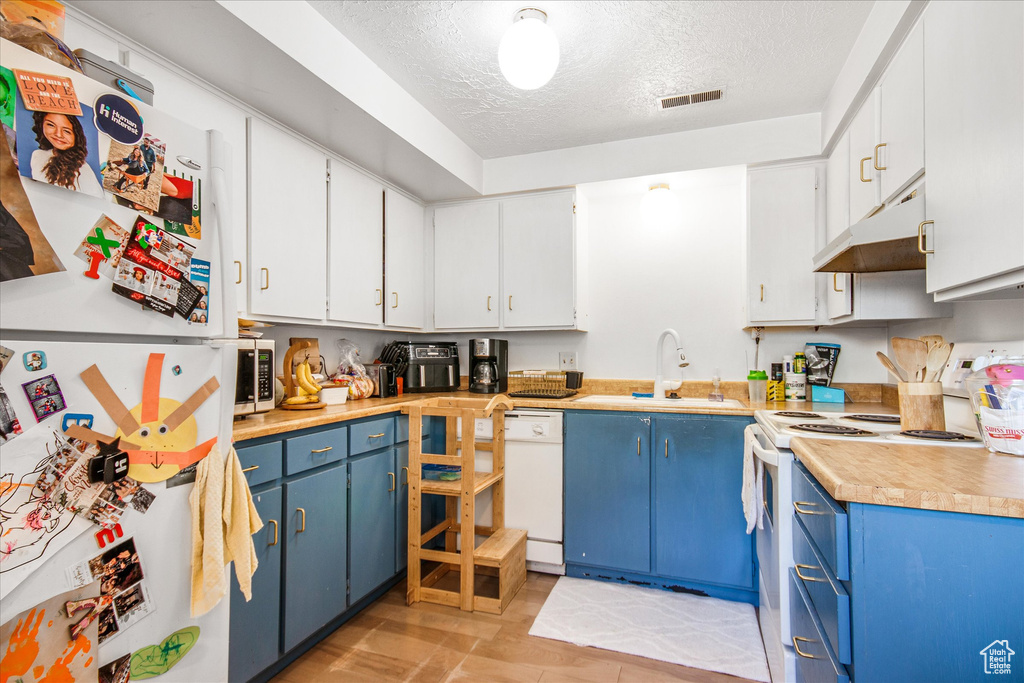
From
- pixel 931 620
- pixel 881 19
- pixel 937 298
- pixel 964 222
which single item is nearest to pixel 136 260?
pixel 931 620

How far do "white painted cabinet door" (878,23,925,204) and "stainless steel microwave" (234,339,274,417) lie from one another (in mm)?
2458

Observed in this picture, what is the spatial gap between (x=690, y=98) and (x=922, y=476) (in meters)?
2.14

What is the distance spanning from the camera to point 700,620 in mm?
2332

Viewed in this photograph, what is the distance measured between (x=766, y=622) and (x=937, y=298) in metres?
1.43

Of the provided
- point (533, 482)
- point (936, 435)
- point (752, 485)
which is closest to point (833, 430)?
point (936, 435)

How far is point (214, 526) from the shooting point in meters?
1.23

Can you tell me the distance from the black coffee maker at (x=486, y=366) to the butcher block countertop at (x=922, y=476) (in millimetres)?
2032

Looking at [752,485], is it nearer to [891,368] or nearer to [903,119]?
[891,368]

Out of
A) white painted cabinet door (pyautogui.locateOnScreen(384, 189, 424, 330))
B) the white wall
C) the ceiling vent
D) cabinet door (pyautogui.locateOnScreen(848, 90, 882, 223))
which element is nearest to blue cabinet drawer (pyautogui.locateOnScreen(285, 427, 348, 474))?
the white wall

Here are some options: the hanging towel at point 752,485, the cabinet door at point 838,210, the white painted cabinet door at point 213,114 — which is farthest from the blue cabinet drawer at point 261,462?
the cabinet door at point 838,210

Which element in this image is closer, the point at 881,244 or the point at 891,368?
the point at 881,244

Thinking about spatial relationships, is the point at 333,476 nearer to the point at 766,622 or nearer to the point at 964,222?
the point at 766,622

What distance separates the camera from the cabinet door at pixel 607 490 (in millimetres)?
2648

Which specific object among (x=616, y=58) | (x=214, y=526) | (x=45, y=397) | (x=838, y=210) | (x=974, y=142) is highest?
(x=616, y=58)
